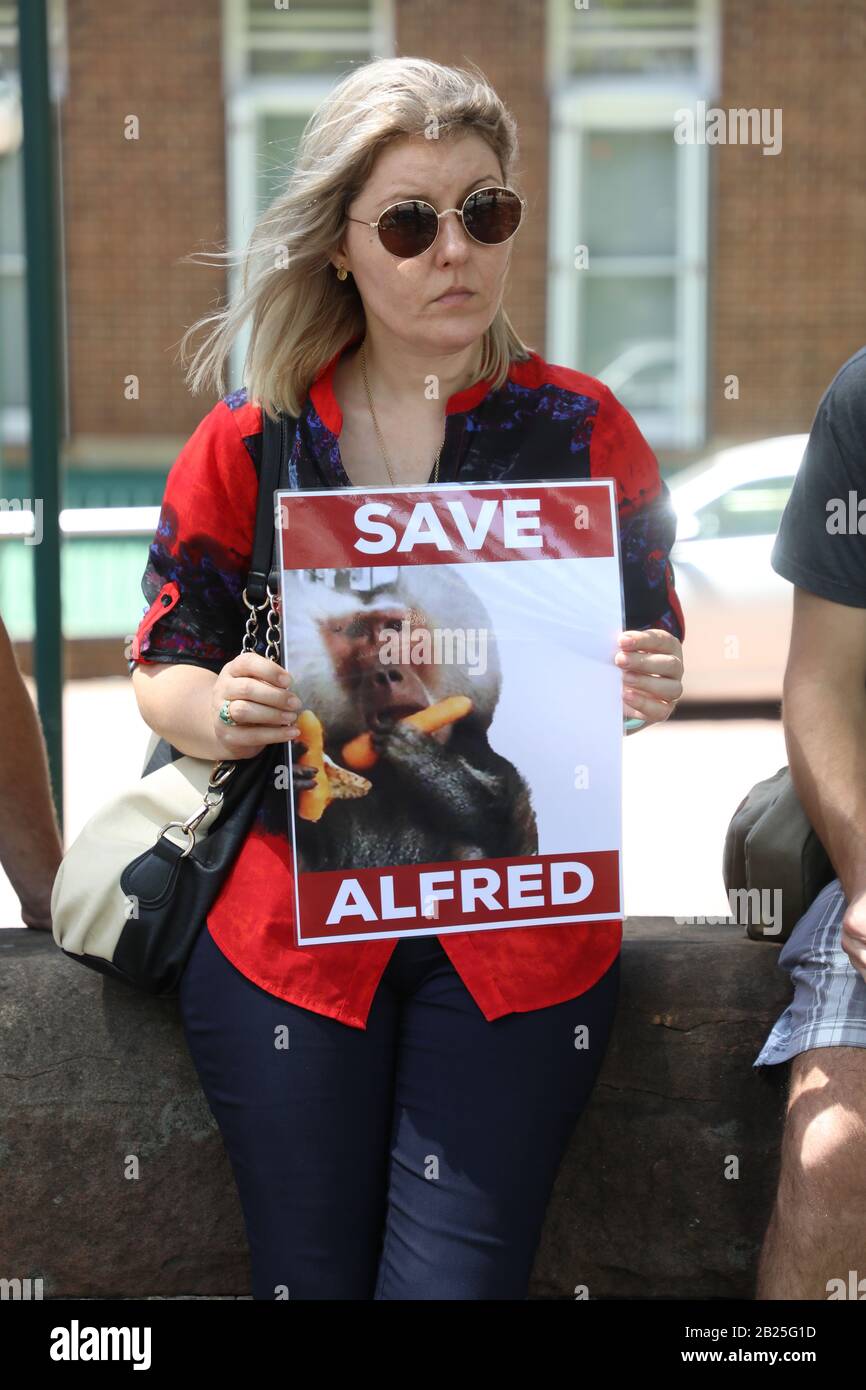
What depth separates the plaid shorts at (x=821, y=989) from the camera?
2156 millimetres

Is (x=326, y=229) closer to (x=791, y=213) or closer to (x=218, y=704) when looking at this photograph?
(x=218, y=704)

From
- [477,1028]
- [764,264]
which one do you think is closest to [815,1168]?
[477,1028]

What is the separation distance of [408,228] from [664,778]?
Result: 6513 mm

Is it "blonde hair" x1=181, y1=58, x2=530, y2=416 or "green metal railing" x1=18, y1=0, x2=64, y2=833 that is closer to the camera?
"blonde hair" x1=181, y1=58, x2=530, y2=416

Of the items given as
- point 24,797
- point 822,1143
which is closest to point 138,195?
point 24,797

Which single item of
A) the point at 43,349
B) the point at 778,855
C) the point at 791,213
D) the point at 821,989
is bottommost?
the point at 821,989

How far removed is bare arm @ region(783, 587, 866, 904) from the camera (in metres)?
2.27

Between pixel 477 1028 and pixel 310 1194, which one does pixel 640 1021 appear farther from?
pixel 310 1194

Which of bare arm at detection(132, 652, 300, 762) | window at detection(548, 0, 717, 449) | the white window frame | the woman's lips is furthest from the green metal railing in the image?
window at detection(548, 0, 717, 449)

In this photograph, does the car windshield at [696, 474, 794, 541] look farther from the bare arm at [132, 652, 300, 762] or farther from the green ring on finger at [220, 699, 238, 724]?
the green ring on finger at [220, 699, 238, 724]

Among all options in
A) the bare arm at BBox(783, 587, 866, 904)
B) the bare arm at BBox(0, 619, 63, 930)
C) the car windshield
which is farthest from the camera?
the car windshield

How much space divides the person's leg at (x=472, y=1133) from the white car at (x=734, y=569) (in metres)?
7.20

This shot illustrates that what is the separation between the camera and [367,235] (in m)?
2.24

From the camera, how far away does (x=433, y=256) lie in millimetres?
2186
